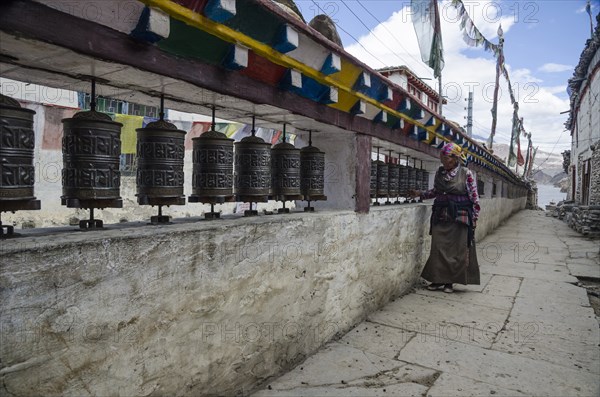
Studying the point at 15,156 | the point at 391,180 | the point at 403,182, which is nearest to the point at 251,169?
the point at 15,156

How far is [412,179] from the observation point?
21.1ft

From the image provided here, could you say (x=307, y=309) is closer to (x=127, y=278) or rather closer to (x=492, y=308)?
(x=127, y=278)

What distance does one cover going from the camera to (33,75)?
209 cm

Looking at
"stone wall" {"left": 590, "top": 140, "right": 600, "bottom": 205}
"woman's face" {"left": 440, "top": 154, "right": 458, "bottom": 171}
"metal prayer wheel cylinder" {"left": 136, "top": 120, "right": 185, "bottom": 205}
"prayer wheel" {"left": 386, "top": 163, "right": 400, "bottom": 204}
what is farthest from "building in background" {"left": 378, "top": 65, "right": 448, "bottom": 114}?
"metal prayer wheel cylinder" {"left": 136, "top": 120, "right": 185, "bottom": 205}

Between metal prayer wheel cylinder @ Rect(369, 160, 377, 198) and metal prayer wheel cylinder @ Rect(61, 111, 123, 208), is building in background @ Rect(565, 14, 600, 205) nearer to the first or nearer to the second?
metal prayer wheel cylinder @ Rect(369, 160, 377, 198)

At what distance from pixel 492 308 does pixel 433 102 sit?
1492 inches

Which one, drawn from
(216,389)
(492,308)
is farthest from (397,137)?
(216,389)

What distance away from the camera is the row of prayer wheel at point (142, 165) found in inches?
65.7

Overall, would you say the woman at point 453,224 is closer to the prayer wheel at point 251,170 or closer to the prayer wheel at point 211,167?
the prayer wheel at point 251,170

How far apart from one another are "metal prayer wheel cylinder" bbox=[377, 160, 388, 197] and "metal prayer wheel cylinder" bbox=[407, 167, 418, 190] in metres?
0.94

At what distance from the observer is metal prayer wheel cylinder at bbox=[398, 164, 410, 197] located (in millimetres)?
→ 5902

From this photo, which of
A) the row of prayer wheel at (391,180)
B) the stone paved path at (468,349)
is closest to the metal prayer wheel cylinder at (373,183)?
the row of prayer wheel at (391,180)

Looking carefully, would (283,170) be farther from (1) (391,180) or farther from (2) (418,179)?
(2) (418,179)

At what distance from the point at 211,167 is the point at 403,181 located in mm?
3992
